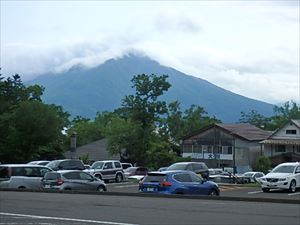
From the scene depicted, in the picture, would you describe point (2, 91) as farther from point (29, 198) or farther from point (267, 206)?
point (267, 206)

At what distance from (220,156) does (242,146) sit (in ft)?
12.5

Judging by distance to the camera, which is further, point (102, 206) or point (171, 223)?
point (102, 206)

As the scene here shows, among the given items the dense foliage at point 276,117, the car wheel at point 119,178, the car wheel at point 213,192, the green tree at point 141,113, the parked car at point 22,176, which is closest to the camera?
the car wheel at point 213,192

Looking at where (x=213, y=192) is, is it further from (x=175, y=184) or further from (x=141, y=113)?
(x=141, y=113)

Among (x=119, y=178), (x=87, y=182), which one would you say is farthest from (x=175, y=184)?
(x=119, y=178)

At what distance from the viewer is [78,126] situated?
117 meters

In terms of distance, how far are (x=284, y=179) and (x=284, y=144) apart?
60714 millimetres

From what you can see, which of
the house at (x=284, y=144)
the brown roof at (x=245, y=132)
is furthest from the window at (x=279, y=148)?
the brown roof at (x=245, y=132)

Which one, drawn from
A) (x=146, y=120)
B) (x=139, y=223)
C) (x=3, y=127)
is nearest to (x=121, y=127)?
(x=146, y=120)

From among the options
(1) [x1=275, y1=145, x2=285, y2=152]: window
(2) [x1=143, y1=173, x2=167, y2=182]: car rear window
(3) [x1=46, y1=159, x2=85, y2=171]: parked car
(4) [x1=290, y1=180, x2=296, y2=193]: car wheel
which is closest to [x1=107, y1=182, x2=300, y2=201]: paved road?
(4) [x1=290, y1=180, x2=296, y2=193]: car wheel

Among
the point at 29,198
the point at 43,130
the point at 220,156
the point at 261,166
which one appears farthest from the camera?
the point at 220,156

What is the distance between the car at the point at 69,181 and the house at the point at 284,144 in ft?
204

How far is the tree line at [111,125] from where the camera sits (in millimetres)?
57094

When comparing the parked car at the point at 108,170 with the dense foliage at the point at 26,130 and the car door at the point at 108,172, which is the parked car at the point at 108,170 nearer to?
the car door at the point at 108,172
